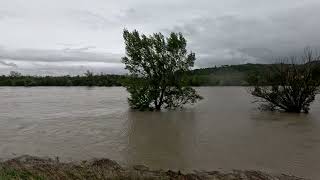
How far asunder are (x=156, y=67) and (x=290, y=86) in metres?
7.89

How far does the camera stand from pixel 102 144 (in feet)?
44.7

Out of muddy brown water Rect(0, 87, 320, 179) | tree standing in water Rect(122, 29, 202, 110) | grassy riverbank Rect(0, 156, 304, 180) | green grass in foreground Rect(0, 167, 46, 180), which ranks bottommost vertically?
muddy brown water Rect(0, 87, 320, 179)

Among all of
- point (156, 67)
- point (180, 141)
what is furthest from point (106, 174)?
point (156, 67)

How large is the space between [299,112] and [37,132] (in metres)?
14.5

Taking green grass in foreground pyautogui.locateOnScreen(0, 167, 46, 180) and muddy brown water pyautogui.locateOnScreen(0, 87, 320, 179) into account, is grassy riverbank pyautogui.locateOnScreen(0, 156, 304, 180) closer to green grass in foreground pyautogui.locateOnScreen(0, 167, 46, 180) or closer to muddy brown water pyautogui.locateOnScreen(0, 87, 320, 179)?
green grass in foreground pyautogui.locateOnScreen(0, 167, 46, 180)

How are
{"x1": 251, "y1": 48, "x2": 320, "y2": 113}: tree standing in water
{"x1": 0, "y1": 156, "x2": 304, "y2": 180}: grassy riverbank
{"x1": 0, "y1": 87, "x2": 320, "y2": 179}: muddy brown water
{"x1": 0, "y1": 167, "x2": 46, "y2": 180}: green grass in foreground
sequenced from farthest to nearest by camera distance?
{"x1": 251, "y1": 48, "x2": 320, "y2": 113}: tree standing in water < {"x1": 0, "y1": 87, "x2": 320, "y2": 179}: muddy brown water < {"x1": 0, "y1": 156, "x2": 304, "y2": 180}: grassy riverbank < {"x1": 0, "y1": 167, "x2": 46, "y2": 180}: green grass in foreground

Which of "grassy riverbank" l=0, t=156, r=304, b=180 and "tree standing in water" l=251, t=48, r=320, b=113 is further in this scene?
"tree standing in water" l=251, t=48, r=320, b=113

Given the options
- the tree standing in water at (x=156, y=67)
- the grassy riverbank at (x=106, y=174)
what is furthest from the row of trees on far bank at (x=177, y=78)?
the grassy riverbank at (x=106, y=174)

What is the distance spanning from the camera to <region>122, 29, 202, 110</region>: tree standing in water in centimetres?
2464

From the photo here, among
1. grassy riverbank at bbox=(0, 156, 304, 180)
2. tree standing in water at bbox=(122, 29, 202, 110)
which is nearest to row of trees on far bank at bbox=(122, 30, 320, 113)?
tree standing in water at bbox=(122, 29, 202, 110)

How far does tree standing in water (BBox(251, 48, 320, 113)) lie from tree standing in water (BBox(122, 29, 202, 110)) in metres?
4.36

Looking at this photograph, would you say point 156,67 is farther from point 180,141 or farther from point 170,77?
point 180,141

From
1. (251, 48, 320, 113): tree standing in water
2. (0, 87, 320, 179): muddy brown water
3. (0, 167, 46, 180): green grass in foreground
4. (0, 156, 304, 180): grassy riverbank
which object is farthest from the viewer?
(251, 48, 320, 113): tree standing in water

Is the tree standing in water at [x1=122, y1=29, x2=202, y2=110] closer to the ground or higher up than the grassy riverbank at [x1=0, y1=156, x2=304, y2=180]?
higher up
